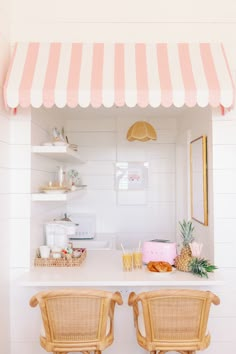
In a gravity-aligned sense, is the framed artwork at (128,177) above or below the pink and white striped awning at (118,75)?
below

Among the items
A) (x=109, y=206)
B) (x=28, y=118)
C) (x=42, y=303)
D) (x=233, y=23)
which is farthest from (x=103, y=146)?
(x=42, y=303)

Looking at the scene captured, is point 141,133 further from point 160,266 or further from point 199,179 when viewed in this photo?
point 160,266

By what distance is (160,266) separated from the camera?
2.03 meters

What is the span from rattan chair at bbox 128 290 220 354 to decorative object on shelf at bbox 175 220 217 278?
0.33m

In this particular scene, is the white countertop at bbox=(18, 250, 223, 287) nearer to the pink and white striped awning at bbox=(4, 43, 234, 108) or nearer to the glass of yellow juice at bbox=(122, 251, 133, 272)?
the glass of yellow juice at bbox=(122, 251, 133, 272)

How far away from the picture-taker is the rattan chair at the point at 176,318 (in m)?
1.64

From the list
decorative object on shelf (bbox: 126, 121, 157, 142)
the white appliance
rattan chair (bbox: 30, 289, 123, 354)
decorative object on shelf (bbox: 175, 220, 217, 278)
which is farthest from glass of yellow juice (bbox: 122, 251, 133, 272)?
decorative object on shelf (bbox: 126, 121, 157, 142)

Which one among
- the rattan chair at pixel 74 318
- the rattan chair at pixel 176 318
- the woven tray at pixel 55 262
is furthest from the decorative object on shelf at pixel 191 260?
the woven tray at pixel 55 262

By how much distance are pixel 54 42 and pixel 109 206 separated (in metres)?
2.16

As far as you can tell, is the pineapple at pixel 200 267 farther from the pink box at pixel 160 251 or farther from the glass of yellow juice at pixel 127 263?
the glass of yellow juice at pixel 127 263

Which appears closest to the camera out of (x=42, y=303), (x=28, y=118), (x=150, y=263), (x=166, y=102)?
(x=42, y=303)

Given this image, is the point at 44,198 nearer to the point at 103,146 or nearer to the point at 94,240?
the point at 94,240

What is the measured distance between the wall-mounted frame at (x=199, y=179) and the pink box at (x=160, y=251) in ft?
1.41

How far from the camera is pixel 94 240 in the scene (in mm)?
3664
